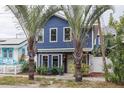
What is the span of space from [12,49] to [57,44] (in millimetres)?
2757

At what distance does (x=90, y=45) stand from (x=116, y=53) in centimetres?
498

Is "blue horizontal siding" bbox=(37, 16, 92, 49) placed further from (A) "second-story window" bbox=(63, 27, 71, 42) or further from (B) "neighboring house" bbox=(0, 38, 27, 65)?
(B) "neighboring house" bbox=(0, 38, 27, 65)

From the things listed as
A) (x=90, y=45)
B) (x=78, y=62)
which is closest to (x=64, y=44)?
(x=90, y=45)

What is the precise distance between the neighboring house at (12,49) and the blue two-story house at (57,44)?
40.6 inches

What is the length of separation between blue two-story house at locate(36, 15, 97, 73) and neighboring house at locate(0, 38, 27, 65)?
3.39 ft

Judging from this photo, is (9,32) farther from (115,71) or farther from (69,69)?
(115,71)

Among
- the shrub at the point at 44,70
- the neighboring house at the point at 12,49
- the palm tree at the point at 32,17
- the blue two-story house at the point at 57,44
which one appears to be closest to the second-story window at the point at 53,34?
the blue two-story house at the point at 57,44

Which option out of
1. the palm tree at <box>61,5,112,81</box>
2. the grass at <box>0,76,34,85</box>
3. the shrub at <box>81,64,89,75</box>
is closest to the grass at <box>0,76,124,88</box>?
the grass at <box>0,76,34,85</box>

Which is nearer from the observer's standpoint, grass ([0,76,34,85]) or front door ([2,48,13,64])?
grass ([0,76,34,85])

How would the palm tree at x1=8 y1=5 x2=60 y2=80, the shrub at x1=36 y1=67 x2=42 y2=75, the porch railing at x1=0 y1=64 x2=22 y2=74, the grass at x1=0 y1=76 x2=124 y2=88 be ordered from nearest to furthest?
the grass at x1=0 y1=76 x2=124 y2=88 < the palm tree at x1=8 y1=5 x2=60 y2=80 < the shrub at x1=36 y1=67 x2=42 y2=75 < the porch railing at x1=0 y1=64 x2=22 y2=74

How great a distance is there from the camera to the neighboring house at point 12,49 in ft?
68.7

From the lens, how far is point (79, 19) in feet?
49.4

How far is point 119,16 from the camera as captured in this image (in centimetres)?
1614

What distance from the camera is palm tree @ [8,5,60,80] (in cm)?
1546
